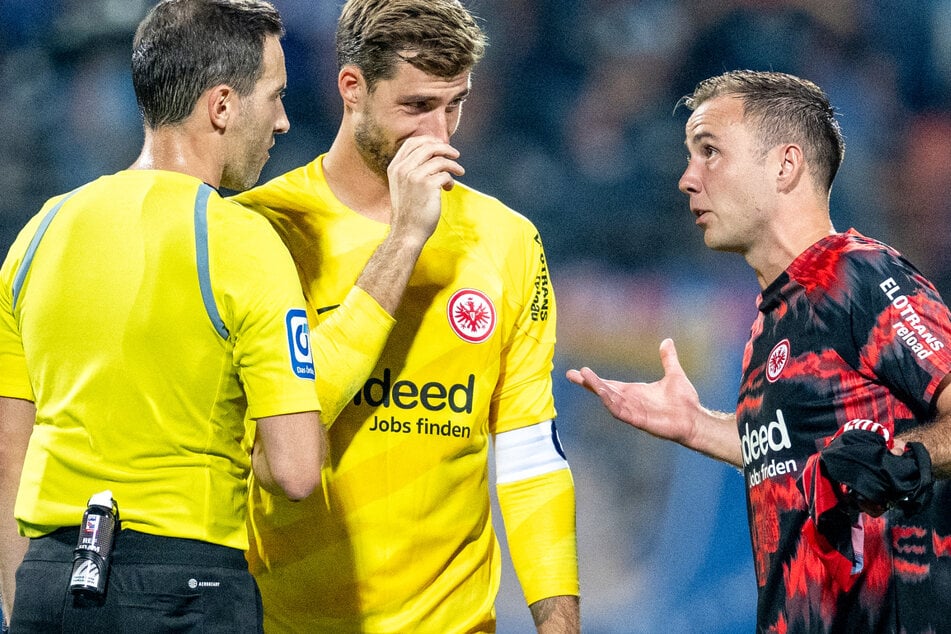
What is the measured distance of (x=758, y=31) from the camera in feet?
18.7

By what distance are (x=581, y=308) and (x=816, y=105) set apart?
258 centimetres

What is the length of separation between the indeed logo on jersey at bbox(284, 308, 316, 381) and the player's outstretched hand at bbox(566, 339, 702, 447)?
1106mm

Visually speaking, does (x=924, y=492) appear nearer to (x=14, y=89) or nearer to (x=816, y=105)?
(x=816, y=105)

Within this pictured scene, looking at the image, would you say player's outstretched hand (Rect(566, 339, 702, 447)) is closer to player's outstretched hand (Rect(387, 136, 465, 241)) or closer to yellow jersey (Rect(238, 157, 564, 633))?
yellow jersey (Rect(238, 157, 564, 633))

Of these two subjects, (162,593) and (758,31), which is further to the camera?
(758,31)

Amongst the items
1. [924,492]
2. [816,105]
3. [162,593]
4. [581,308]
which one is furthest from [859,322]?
[581,308]

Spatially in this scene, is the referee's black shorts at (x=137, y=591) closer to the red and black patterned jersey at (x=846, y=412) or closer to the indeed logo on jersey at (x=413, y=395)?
the indeed logo on jersey at (x=413, y=395)

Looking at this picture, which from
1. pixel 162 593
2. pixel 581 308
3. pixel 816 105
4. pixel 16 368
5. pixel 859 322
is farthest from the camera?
pixel 581 308

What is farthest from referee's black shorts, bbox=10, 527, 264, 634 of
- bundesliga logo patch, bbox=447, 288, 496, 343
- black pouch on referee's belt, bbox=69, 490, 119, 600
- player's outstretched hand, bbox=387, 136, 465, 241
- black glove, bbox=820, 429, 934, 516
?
black glove, bbox=820, 429, 934, 516

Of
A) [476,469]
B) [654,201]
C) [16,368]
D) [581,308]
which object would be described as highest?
[654,201]

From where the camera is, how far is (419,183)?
2.38m

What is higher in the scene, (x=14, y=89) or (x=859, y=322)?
(x=14, y=89)

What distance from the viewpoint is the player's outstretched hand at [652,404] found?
115 inches

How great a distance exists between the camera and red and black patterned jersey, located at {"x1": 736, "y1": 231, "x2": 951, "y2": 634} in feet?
7.52
